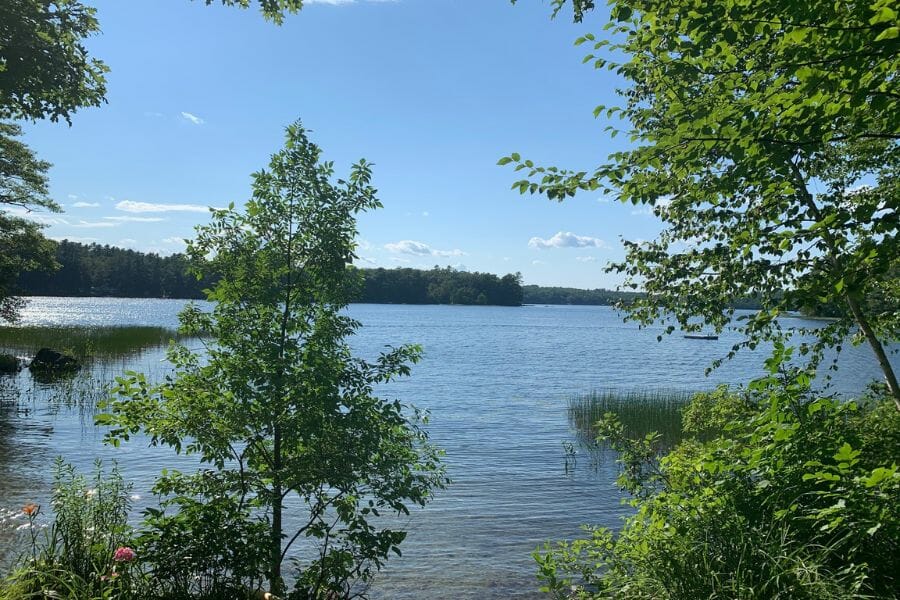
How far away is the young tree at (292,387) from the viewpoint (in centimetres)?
617

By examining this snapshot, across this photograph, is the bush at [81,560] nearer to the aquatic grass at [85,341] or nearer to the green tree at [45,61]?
the green tree at [45,61]

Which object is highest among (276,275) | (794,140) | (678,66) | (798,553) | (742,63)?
(742,63)

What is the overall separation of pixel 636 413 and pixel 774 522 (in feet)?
61.1

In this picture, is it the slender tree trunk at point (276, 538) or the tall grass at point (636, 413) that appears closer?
the slender tree trunk at point (276, 538)

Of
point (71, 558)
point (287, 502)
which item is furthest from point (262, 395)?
point (287, 502)

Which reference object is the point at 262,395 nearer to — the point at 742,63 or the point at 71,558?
the point at 71,558

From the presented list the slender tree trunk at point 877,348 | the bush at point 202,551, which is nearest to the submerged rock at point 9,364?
the bush at point 202,551

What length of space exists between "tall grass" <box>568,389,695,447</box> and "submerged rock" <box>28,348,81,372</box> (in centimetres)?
2567

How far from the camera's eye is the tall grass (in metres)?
21.1

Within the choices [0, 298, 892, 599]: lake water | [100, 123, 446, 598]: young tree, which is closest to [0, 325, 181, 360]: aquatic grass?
[0, 298, 892, 599]: lake water

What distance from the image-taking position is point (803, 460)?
5109 millimetres

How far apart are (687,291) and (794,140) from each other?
3.44 metres

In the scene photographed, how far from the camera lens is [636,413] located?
22.9 m

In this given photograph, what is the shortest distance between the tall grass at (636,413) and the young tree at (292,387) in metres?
14.4
